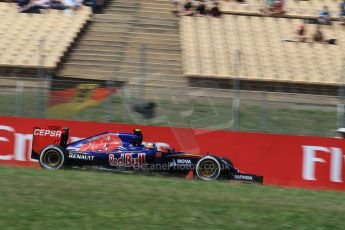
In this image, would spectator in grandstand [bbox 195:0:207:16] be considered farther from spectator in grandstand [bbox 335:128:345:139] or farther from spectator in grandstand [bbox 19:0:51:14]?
spectator in grandstand [bbox 335:128:345:139]

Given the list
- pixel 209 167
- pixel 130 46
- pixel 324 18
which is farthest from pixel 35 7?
pixel 209 167

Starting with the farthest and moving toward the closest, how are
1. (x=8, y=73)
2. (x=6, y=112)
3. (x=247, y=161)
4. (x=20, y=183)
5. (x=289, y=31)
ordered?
(x=289, y=31) < (x=8, y=73) < (x=6, y=112) < (x=247, y=161) < (x=20, y=183)

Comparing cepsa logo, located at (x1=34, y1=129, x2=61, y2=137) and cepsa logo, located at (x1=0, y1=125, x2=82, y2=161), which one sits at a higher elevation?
cepsa logo, located at (x1=34, y1=129, x2=61, y2=137)

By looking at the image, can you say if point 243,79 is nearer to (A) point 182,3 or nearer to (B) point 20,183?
(A) point 182,3

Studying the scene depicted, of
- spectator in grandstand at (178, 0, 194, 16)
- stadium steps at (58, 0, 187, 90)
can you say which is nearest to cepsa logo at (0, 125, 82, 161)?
stadium steps at (58, 0, 187, 90)

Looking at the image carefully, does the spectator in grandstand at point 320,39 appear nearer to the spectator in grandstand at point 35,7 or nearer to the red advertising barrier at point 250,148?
the red advertising barrier at point 250,148

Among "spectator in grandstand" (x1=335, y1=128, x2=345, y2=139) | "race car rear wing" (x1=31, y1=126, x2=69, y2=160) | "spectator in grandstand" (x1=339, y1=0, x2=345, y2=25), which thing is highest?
"spectator in grandstand" (x1=339, y1=0, x2=345, y2=25)

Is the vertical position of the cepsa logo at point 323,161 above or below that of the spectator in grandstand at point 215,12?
below

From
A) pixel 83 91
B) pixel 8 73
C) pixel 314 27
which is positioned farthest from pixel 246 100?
pixel 314 27

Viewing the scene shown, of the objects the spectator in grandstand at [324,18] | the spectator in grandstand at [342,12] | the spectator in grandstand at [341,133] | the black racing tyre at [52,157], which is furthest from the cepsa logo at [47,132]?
the spectator in grandstand at [342,12]

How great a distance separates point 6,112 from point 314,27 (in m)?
11.7

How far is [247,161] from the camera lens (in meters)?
13.2

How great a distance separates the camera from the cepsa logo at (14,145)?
13.1 metres

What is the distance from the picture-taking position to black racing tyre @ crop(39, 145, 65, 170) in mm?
11594
